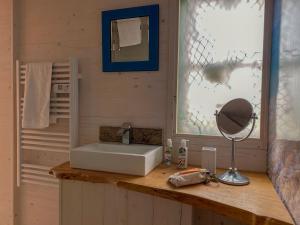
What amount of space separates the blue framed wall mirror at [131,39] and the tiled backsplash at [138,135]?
1.31 feet

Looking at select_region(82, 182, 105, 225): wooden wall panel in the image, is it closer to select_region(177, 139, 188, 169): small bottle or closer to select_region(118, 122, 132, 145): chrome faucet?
select_region(118, 122, 132, 145): chrome faucet

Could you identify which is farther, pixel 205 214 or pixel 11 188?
pixel 11 188

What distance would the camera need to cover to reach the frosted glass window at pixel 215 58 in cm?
133

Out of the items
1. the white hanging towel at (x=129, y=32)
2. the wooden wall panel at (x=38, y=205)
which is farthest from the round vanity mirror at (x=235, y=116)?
the wooden wall panel at (x=38, y=205)

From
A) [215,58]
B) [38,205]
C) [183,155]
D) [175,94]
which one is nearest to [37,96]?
[38,205]

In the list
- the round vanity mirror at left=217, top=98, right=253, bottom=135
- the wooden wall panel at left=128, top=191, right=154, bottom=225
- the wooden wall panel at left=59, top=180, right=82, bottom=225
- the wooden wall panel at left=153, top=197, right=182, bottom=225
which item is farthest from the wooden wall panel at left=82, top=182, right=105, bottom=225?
the round vanity mirror at left=217, top=98, right=253, bottom=135

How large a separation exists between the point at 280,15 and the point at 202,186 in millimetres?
887

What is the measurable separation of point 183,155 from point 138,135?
0.35m

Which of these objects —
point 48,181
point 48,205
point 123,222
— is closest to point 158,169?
point 123,222

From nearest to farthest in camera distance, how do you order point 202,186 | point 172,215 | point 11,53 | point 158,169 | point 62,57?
point 202,186 → point 172,215 → point 158,169 → point 62,57 → point 11,53

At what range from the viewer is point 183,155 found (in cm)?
134

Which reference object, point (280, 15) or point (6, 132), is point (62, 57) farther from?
point (280, 15)

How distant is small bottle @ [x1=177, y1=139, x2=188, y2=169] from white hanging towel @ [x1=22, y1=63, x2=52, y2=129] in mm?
989

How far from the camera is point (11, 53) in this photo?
1.86m
